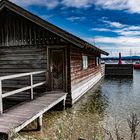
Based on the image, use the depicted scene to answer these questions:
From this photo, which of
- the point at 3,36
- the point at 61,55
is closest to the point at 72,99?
the point at 61,55

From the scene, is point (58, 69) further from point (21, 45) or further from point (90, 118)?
point (90, 118)

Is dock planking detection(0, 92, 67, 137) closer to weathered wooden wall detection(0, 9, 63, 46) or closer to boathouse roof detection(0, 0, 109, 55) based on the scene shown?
boathouse roof detection(0, 0, 109, 55)

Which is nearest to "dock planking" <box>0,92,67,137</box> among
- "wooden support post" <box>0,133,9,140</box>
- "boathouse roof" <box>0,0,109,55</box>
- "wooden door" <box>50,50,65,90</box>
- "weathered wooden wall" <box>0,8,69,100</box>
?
"wooden support post" <box>0,133,9,140</box>

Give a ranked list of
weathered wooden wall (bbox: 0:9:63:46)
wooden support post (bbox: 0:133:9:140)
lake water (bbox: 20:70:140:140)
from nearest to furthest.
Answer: wooden support post (bbox: 0:133:9:140)
lake water (bbox: 20:70:140:140)
weathered wooden wall (bbox: 0:9:63:46)

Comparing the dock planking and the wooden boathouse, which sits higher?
the wooden boathouse

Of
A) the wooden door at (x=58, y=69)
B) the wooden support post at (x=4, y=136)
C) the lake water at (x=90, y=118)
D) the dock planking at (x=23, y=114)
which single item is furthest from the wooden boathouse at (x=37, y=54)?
the wooden support post at (x=4, y=136)

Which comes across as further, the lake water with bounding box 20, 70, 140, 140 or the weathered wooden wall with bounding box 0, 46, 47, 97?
the weathered wooden wall with bounding box 0, 46, 47, 97

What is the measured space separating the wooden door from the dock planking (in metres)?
1.62

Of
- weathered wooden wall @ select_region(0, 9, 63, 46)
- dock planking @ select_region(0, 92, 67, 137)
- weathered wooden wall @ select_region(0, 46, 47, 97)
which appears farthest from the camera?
weathered wooden wall @ select_region(0, 46, 47, 97)

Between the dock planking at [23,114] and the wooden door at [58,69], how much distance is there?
162 cm

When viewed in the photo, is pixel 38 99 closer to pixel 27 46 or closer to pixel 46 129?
pixel 46 129

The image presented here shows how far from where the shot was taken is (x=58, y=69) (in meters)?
12.4

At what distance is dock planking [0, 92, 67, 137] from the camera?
20.8 feet

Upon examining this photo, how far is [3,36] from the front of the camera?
13.2m
